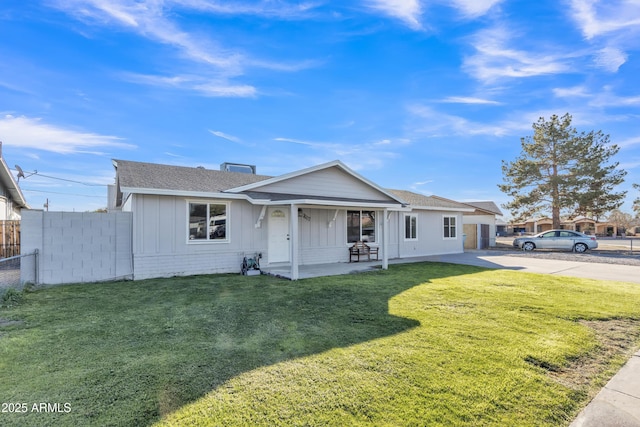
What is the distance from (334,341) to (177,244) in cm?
695

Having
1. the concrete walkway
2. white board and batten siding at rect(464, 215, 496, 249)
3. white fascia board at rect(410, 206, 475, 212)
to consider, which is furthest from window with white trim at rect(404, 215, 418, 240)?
the concrete walkway

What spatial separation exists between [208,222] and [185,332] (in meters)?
5.77

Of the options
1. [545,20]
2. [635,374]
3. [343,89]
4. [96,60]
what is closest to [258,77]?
[343,89]

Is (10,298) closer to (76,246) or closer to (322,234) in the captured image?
(76,246)

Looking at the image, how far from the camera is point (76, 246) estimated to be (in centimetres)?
825

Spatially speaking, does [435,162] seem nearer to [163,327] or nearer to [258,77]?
[258,77]

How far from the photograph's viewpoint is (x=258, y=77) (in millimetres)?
11844

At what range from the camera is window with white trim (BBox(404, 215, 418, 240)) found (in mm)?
15574

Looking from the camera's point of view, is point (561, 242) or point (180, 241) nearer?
point (180, 241)

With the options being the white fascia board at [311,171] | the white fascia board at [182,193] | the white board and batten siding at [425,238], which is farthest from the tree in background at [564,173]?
the white fascia board at [182,193]

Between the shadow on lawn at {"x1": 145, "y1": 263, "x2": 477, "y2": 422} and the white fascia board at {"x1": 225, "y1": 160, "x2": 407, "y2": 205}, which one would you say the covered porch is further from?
the shadow on lawn at {"x1": 145, "y1": 263, "x2": 477, "y2": 422}

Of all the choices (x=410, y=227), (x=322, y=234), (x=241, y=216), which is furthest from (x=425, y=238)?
(x=241, y=216)

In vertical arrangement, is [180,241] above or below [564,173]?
below

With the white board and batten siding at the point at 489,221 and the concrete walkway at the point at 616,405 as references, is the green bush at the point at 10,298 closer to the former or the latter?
the concrete walkway at the point at 616,405
